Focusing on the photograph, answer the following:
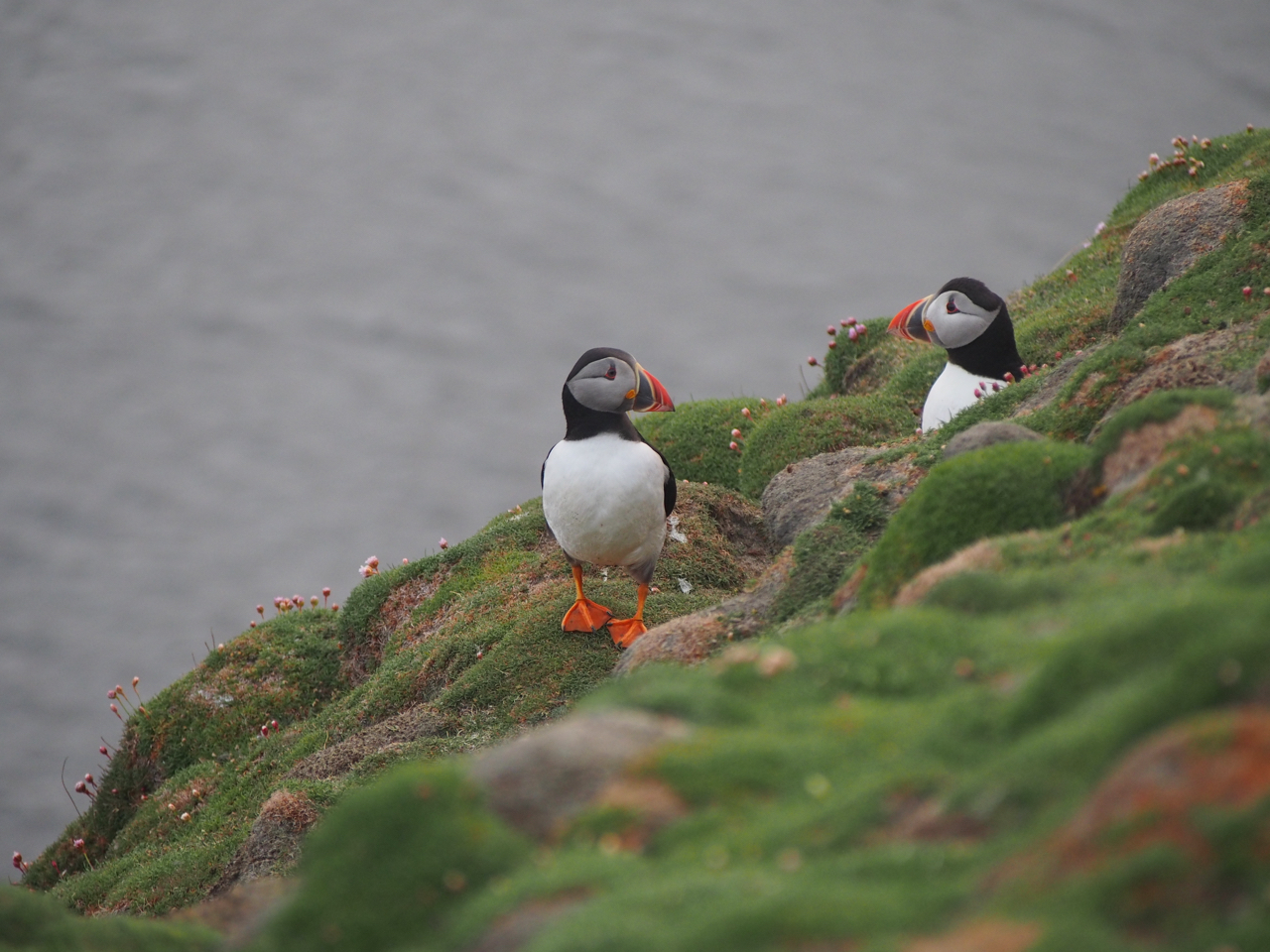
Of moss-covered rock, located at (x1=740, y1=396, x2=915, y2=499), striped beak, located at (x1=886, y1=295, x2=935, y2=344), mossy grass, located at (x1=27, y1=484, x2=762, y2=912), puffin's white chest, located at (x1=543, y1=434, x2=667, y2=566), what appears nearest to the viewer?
mossy grass, located at (x1=27, y1=484, x2=762, y2=912)

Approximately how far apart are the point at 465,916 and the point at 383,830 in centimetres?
47

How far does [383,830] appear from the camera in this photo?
3.64 m

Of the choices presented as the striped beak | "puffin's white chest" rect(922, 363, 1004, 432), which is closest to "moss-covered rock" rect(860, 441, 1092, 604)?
"puffin's white chest" rect(922, 363, 1004, 432)

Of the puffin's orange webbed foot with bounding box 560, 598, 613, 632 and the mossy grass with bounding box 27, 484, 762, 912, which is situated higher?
the puffin's orange webbed foot with bounding box 560, 598, 613, 632

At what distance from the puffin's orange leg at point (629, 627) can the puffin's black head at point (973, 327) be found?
3.31 meters

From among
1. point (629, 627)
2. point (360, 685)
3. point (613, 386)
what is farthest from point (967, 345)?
point (360, 685)

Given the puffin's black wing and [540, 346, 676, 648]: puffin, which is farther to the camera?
the puffin's black wing

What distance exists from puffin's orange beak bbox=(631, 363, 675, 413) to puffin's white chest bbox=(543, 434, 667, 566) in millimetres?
286

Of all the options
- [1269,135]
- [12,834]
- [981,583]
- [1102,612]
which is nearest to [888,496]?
[981,583]

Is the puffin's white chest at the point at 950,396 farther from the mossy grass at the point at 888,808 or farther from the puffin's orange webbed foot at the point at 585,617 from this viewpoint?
the mossy grass at the point at 888,808

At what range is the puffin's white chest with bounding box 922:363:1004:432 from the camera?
9.70 metres

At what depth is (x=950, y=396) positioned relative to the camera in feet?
32.2

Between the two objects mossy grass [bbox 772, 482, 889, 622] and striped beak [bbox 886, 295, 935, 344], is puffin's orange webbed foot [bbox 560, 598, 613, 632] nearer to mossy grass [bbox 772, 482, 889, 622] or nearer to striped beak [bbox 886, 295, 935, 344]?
mossy grass [bbox 772, 482, 889, 622]

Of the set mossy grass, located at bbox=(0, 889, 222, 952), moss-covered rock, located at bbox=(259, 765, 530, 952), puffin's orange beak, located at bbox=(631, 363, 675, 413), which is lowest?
mossy grass, located at bbox=(0, 889, 222, 952)
